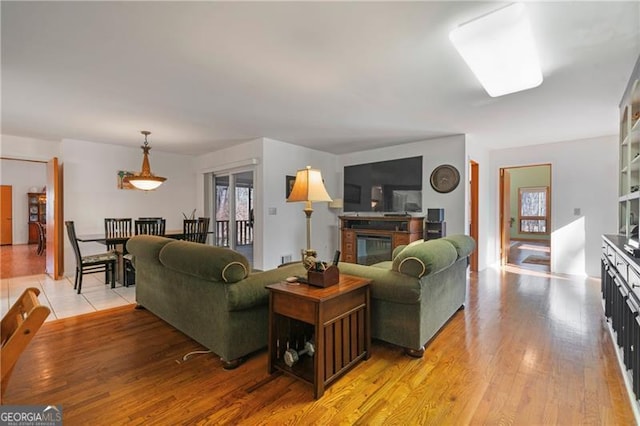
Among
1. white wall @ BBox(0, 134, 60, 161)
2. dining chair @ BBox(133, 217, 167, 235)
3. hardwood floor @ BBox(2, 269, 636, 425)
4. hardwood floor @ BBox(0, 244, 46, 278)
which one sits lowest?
hardwood floor @ BBox(2, 269, 636, 425)

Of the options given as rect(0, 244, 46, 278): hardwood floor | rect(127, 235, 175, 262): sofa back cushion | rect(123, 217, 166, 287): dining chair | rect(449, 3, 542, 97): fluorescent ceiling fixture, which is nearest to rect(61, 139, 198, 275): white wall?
rect(0, 244, 46, 278): hardwood floor

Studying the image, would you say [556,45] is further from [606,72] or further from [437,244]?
[437,244]

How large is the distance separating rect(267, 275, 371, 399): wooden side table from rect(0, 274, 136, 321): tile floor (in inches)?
95.1

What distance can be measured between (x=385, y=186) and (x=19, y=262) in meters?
7.31

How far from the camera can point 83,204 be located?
5.01 meters

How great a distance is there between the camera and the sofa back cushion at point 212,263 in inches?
77.7

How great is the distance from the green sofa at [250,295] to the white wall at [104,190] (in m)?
3.37

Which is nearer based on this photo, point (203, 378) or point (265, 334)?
point (203, 378)

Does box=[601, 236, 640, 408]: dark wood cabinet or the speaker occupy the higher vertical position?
the speaker

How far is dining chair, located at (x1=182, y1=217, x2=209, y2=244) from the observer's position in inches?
180

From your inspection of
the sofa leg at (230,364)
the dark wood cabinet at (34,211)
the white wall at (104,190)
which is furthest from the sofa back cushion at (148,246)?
the dark wood cabinet at (34,211)

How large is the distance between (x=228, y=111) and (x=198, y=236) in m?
2.09

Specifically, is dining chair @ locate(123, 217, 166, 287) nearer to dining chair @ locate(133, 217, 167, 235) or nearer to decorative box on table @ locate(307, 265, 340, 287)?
dining chair @ locate(133, 217, 167, 235)

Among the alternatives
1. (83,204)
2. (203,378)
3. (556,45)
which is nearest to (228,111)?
(203,378)
